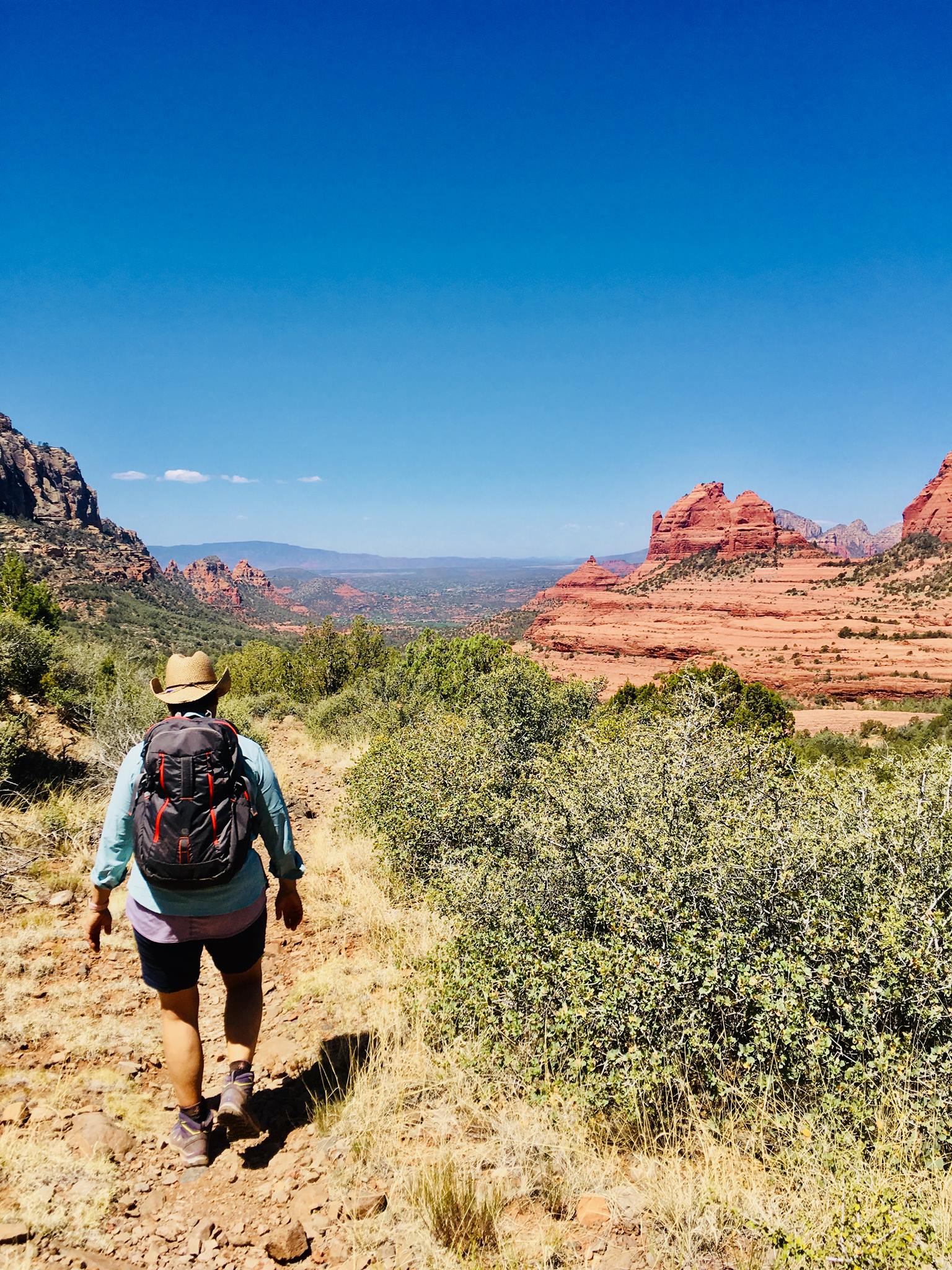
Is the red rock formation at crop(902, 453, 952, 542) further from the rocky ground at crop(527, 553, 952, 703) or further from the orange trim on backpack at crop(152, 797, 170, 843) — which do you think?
the orange trim on backpack at crop(152, 797, 170, 843)

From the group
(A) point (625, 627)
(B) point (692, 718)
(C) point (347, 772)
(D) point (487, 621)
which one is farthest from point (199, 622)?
(B) point (692, 718)

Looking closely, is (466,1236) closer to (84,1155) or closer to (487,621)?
(84,1155)

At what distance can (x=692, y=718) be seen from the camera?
6.52 meters

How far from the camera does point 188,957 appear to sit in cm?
281

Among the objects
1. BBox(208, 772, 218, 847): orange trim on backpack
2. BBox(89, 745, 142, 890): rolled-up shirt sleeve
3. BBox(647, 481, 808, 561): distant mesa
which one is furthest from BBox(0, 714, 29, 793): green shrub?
BBox(647, 481, 808, 561): distant mesa

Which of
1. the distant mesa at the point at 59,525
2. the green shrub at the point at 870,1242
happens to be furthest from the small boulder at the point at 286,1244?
the distant mesa at the point at 59,525

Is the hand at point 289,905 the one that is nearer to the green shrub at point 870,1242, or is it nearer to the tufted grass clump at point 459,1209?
the tufted grass clump at point 459,1209

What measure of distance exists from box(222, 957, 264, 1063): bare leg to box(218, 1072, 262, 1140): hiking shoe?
85mm

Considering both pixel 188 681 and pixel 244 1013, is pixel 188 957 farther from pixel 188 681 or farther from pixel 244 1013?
A: pixel 188 681

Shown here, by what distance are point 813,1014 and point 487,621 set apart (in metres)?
104

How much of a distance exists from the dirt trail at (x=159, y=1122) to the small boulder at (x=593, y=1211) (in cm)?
79

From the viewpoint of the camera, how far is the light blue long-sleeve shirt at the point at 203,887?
2.71m

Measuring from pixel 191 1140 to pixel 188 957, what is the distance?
857 mm

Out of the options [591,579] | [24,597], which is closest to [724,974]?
[24,597]
